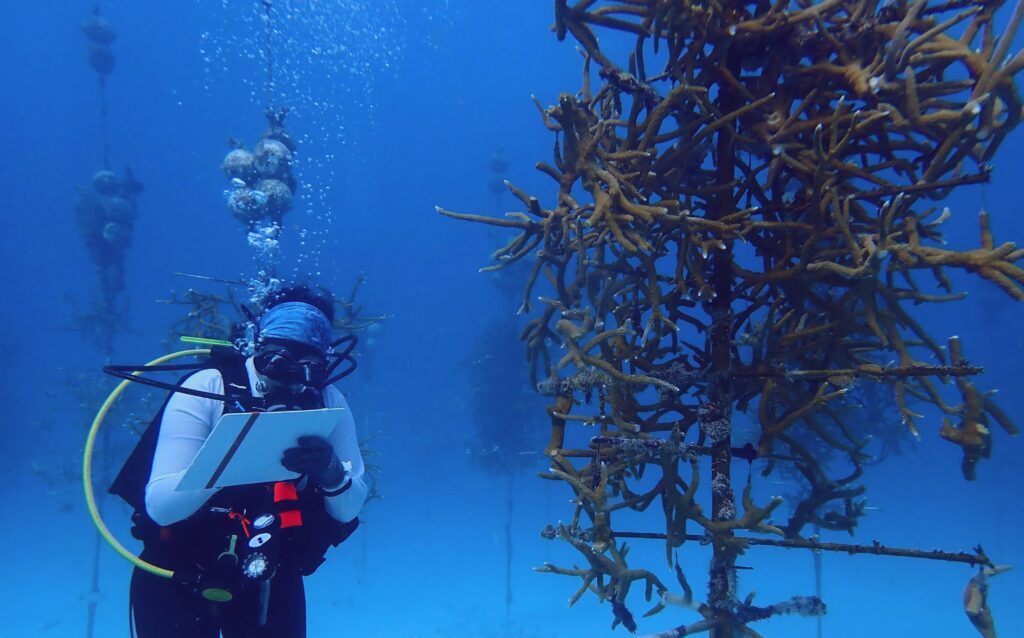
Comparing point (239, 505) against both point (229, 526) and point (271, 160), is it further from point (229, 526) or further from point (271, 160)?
point (271, 160)

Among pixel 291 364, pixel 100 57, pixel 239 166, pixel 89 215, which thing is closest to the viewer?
pixel 291 364

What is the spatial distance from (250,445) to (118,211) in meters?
20.8

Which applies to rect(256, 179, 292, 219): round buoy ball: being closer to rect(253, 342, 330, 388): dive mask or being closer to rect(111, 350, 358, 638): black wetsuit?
rect(111, 350, 358, 638): black wetsuit

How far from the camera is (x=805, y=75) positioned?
3152 mm

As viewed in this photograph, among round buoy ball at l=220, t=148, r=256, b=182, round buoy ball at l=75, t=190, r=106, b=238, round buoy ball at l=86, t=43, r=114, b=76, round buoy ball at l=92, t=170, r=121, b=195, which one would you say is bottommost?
round buoy ball at l=220, t=148, r=256, b=182

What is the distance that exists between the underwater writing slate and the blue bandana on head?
0.65 metres

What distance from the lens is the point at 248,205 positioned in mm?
11008

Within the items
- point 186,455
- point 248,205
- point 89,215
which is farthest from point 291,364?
point 89,215

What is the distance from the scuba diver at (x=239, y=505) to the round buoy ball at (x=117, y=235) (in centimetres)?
1858

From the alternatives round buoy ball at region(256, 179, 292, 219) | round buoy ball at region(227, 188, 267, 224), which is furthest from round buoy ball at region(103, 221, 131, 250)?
round buoy ball at region(256, 179, 292, 219)

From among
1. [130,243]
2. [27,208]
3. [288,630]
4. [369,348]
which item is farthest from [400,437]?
[27,208]

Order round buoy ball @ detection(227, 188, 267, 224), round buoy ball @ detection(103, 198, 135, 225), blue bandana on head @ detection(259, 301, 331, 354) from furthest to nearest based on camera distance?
round buoy ball @ detection(103, 198, 135, 225) → round buoy ball @ detection(227, 188, 267, 224) → blue bandana on head @ detection(259, 301, 331, 354)

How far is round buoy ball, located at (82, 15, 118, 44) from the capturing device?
22.5m

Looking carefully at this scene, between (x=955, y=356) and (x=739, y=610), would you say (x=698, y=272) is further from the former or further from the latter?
(x=739, y=610)
